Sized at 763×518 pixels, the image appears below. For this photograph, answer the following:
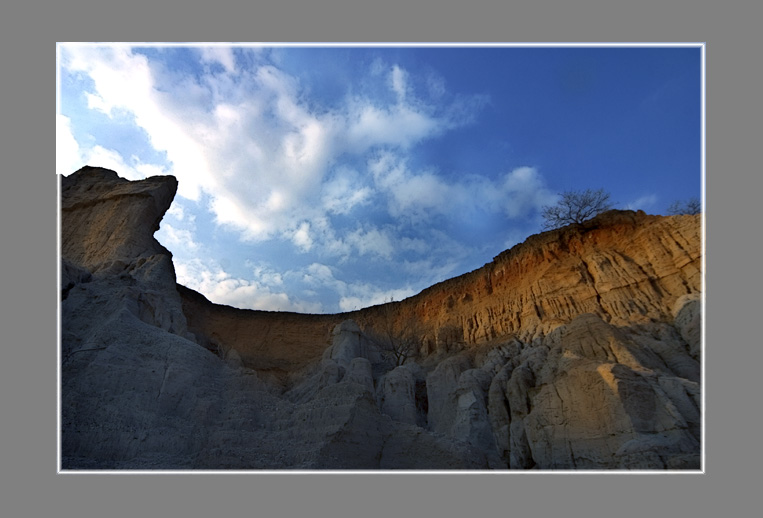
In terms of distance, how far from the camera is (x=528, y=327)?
21.0m

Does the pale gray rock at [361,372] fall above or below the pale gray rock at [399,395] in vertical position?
above

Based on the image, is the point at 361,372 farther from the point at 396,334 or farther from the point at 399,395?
the point at 396,334

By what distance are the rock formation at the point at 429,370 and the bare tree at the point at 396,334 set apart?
0.87 metres

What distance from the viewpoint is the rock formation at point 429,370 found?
9.85 m

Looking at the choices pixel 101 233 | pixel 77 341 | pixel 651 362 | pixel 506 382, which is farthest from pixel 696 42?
pixel 101 233

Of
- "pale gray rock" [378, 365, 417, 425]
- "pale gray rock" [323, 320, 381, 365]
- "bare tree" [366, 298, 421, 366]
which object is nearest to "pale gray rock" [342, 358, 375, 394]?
"pale gray rock" [378, 365, 417, 425]

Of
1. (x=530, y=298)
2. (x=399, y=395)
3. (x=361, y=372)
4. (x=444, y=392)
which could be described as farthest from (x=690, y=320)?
(x=361, y=372)

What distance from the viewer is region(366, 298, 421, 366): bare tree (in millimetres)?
26805

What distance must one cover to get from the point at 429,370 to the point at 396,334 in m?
6.44

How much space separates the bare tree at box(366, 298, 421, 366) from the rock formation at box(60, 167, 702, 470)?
874 mm

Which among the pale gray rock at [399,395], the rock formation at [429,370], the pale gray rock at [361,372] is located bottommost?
the pale gray rock at [399,395]

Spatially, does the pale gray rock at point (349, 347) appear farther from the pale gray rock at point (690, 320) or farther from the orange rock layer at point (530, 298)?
the pale gray rock at point (690, 320)

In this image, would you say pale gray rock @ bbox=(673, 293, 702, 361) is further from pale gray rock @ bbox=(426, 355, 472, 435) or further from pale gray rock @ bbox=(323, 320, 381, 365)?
pale gray rock @ bbox=(323, 320, 381, 365)

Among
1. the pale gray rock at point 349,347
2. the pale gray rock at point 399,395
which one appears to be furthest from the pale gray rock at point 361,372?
the pale gray rock at point 349,347
